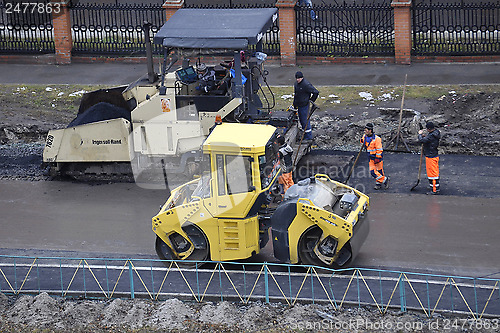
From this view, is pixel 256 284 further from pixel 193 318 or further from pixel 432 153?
pixel 432 153

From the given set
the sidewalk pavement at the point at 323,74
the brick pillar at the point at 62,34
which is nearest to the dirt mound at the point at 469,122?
the sidewalk pavement at the point at 323,74

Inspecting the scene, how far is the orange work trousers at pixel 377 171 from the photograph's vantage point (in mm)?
A: 14875

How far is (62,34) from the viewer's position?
24.1 m

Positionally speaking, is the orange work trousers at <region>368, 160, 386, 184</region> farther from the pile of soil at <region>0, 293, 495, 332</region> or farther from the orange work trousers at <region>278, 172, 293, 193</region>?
the pile of soil at <region>0, 293, 495, 332</region>

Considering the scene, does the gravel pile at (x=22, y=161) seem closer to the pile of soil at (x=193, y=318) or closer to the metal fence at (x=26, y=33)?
the pile of soil at (x=193, y=318)

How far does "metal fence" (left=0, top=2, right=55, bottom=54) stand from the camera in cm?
2459

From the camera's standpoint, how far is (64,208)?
15.0 metres

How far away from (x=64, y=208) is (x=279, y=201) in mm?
4665

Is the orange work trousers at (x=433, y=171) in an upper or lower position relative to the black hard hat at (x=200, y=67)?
lower

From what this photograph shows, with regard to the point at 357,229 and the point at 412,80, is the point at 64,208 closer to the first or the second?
the point at 357,229

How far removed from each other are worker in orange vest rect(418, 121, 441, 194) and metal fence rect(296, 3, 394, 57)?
835cm

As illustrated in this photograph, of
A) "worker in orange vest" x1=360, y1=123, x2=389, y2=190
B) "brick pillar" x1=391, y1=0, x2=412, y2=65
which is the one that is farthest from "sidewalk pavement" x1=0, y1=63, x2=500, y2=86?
"worker in orange vest" x1=360, y1=123, x2=389, y2=190

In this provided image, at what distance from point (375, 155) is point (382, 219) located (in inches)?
60.3

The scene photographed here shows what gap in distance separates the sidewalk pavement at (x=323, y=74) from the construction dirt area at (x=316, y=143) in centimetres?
69
